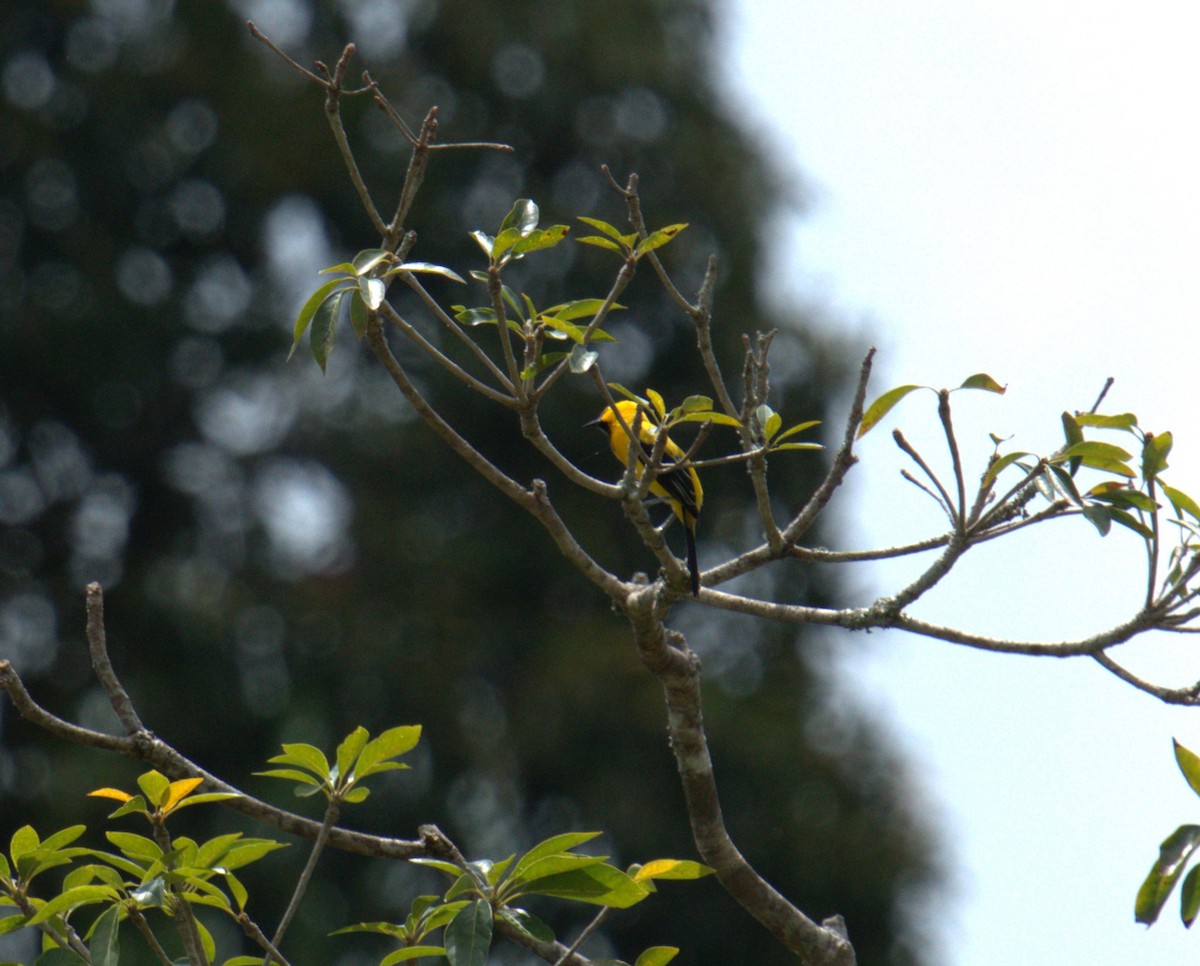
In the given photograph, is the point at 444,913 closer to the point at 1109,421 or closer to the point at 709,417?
the point at 709,417

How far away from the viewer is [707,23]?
1747 centimetres

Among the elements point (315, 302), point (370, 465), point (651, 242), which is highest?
point (370, 465)

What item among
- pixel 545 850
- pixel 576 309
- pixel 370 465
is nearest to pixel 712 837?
pixel 545 850

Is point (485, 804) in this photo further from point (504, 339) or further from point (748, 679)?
point (504, 339)

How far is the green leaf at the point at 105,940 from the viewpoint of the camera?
7.31ft

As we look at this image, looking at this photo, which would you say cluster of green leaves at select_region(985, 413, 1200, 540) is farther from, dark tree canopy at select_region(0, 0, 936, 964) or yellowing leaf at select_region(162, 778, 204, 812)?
dark tree canopy at select_region(0, 0, 936, 964)

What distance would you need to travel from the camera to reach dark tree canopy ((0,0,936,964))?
1310 cm

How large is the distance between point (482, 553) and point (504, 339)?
11.5 meters

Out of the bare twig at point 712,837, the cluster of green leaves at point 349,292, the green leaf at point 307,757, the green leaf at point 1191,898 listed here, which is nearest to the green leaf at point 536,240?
the cluster of green leaves at point 349,292

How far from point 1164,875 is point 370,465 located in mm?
12363

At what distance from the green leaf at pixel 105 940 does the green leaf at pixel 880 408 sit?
163 cm

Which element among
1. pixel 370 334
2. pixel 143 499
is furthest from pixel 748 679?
pixel 370 334

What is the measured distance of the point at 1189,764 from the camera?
2.25 meters

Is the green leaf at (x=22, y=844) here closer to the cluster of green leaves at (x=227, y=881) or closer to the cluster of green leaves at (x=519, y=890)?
the cluster of green leaves at (x=227, y=881)
